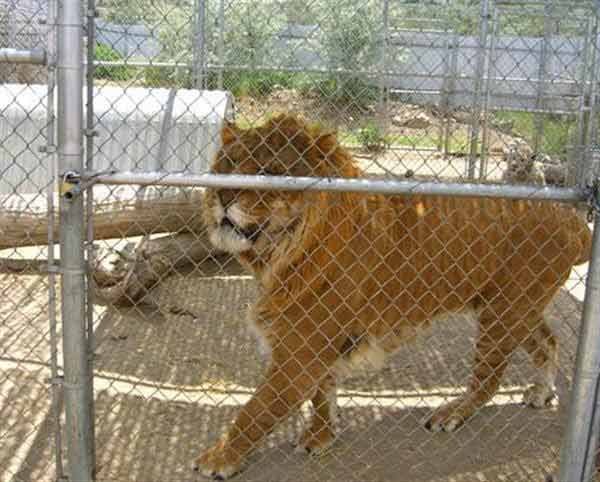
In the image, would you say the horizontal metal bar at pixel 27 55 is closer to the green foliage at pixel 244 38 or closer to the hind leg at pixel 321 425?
the hind leg at pixel 321 425

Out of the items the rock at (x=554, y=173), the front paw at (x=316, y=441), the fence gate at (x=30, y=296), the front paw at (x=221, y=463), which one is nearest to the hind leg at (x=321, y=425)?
the front paw at (x=316, y=441)

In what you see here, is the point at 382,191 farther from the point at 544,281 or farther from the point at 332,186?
the point at 544,281

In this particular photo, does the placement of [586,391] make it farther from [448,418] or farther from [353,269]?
[448,418]

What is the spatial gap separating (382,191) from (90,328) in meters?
1.21

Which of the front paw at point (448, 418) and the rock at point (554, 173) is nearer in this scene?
the front paw at point (448, 418)

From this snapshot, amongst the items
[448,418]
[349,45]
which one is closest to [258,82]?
[349,45]

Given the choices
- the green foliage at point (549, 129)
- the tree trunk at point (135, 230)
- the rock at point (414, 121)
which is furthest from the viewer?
the rock at point (414, 121)

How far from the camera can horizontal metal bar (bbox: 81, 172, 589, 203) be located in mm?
2676

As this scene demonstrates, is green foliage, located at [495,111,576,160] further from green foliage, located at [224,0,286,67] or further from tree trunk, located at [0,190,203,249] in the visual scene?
tree trunk, located at [0,190,203,249]

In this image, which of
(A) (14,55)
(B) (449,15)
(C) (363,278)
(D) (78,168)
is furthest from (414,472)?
(B) (449,15)

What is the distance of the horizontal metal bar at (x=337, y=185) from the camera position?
2.68 m

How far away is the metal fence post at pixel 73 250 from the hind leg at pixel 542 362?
2983 millimetres

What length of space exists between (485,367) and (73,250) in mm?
2861

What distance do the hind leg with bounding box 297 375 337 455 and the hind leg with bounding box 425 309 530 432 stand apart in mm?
679
